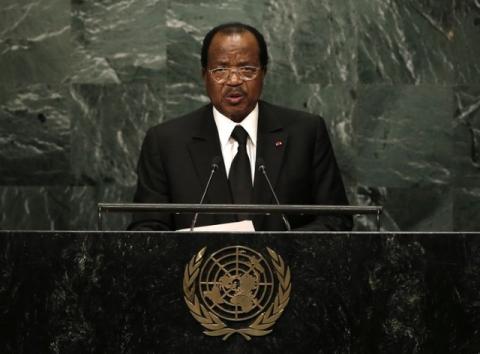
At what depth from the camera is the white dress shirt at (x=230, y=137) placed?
4.79 metres

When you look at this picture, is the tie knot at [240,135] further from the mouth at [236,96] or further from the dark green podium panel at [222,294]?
the dark green podium panel at [222,294]

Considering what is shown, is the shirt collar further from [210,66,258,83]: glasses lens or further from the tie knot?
[210,66,258,83]: glasses lens

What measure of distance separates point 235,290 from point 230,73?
1.53 m

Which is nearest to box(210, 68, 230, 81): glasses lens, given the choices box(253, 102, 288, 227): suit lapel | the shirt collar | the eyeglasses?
the eyeglasses

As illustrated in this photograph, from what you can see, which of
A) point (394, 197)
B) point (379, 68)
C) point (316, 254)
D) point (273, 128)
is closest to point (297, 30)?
point (379, 68)

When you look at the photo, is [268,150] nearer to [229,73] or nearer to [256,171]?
[256,171]

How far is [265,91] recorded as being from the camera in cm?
623

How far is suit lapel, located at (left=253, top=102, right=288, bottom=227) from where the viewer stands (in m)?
4.65

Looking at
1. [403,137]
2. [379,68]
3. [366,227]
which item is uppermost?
[379,68]

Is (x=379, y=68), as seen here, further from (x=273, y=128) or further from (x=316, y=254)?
(x=316, y=254)

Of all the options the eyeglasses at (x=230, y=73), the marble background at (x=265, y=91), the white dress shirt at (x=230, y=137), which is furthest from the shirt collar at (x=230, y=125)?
the marble background at (x=265, y=91)

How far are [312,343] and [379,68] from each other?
10.0 ft

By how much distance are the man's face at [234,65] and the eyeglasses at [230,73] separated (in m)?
0.01

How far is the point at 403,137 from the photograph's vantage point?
20.7 feet
